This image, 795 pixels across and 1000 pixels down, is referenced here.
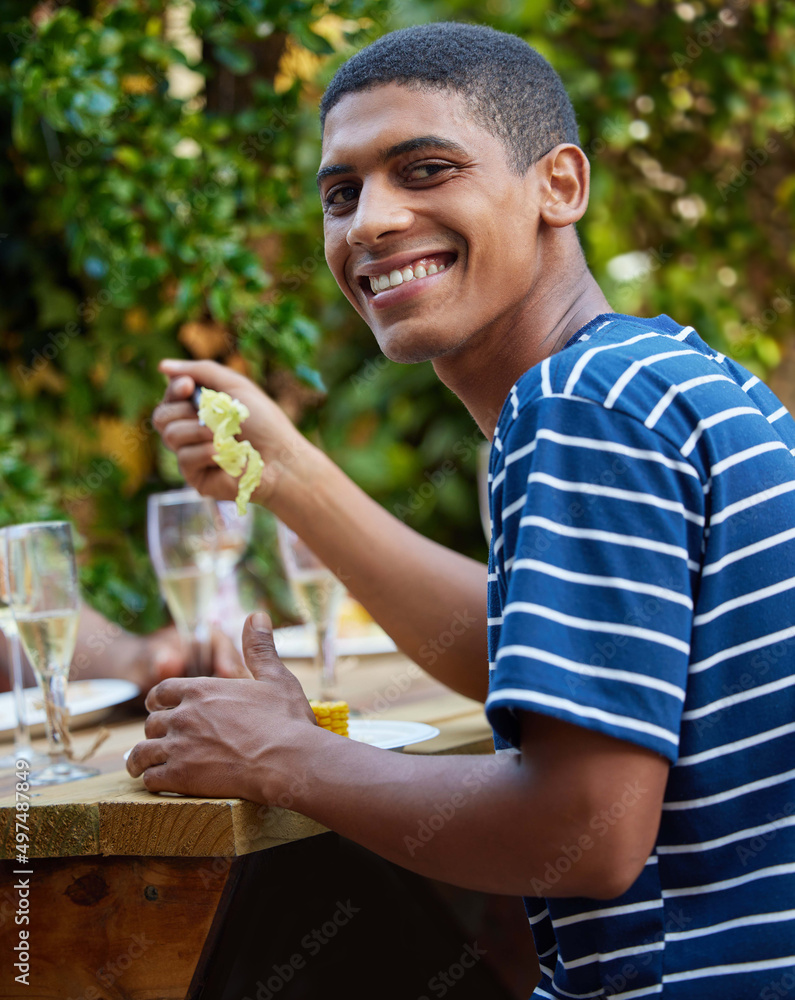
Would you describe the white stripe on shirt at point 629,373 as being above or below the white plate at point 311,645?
above

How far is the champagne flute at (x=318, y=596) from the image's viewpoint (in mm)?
1739

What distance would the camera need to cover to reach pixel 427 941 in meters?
1.56

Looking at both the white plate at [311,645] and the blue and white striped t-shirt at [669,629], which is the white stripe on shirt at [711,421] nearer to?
the blue and white striped t-shirt at [669,629]

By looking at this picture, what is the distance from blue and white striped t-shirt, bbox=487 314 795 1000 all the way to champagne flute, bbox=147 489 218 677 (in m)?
0.98

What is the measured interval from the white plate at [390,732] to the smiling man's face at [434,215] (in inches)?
18.9

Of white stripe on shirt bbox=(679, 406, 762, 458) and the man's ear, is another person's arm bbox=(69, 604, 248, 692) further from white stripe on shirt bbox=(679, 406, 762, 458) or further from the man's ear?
white stripe on shirt bbox=(679, 406, 762, 458)

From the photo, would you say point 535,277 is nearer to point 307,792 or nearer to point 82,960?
point 307,792

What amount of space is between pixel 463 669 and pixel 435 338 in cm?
57

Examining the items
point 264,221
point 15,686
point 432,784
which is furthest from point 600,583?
point 264,221

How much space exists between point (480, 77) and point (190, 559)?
0.98m

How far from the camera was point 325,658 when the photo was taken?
1764 mm

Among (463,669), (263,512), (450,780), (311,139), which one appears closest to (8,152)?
(311,139)

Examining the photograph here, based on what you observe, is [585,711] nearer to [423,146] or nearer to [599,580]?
[599,580]


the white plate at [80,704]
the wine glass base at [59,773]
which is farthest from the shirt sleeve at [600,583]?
the white plate at [80,704]
